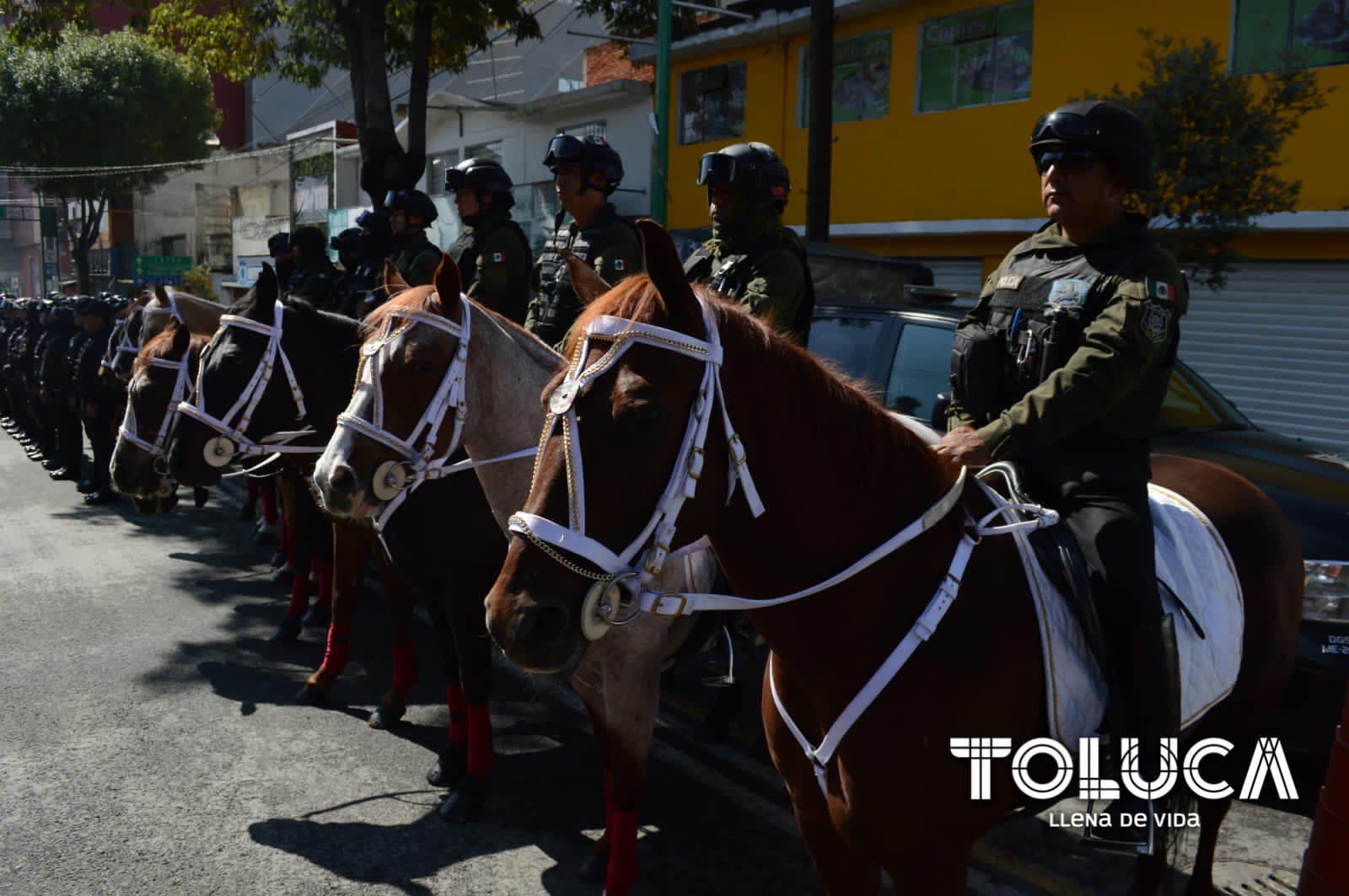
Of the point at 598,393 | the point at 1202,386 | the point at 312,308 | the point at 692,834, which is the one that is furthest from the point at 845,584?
the point at 1202,386

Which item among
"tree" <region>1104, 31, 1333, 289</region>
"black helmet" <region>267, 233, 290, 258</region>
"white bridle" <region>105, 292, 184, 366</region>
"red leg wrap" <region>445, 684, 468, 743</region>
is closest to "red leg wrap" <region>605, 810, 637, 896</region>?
"red leg wrap" <region>445, 684, 468, 743</region>

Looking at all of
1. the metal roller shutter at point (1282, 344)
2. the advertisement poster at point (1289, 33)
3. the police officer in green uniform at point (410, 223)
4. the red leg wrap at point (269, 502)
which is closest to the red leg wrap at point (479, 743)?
the police officer in green uniform at point (410, 223)

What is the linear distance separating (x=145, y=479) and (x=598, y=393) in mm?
5068

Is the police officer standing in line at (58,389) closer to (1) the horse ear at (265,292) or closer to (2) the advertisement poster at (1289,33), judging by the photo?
(1) the horse ear at (265,292)

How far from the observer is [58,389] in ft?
46.7

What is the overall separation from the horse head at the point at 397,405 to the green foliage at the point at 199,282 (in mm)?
30453

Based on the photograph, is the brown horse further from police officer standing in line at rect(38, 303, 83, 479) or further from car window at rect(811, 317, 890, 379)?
police officer standing in line at rect(38, 303, 83, 479)

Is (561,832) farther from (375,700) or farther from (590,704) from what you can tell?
(375,700)

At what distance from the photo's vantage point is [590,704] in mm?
4227

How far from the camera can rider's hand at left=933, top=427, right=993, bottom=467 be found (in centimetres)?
261

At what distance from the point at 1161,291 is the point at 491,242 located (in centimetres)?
407

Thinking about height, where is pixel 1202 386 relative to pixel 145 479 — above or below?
above

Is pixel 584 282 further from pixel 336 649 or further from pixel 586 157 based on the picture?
pixel 336 649

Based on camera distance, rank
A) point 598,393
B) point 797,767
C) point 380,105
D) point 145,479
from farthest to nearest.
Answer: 1. point 380,105
2. point 145,479
3. point 797,767
4. point 598,393
